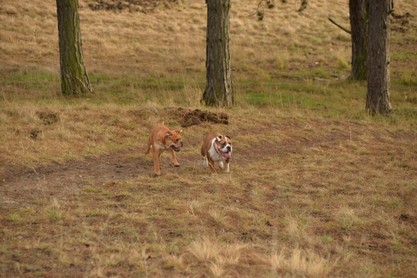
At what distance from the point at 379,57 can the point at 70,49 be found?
816 centimetres

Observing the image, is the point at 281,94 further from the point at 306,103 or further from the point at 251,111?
the point at 251,111

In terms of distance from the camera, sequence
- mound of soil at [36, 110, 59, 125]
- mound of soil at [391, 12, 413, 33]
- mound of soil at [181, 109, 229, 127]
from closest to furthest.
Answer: mound of soil at [36, 110, 59, 125] → mound of soil at [181, 109, 229, 127] → mound of soil at [391, 12, 413, 33]

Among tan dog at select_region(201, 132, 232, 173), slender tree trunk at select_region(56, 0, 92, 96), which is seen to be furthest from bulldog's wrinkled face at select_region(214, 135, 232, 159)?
slender tree trunk at select_region(56, 0, 92, 96)

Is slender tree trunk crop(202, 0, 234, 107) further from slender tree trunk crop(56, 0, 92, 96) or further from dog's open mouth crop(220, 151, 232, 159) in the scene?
dog's open mouth crop(220, 151, 232, 159)

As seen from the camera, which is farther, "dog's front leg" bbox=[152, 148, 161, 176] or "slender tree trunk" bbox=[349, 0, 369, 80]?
"slender tree trunk" bbox=[349, 0, 369, 80]

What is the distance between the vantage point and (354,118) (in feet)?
51.1

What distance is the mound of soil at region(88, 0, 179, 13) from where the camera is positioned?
112 ft

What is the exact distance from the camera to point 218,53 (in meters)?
15.8

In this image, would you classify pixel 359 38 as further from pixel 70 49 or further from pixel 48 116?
pixel 48 116

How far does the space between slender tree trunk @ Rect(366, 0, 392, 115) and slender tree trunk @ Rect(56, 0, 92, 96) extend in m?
7.72

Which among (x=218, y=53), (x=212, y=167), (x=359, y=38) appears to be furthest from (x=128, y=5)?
(x=212, y=167)

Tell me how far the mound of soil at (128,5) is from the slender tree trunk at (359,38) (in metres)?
15.1

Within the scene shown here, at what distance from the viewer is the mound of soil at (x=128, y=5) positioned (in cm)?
3416

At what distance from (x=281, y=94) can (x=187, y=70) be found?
5.60 metres
